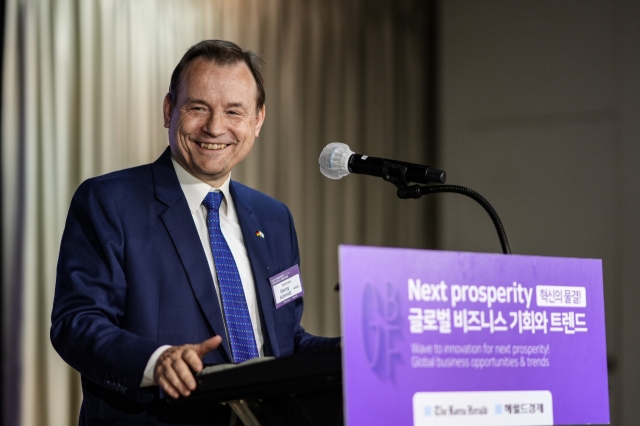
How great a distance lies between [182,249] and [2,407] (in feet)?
5.61

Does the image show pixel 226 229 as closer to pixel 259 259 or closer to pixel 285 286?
pixel 259 259

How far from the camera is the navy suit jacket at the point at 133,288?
175cm

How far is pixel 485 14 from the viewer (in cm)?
586

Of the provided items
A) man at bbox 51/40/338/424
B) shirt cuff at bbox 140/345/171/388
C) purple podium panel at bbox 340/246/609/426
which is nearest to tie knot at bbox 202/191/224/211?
man at bbox 51/40/338/424

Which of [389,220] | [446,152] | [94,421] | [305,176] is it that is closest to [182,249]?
[94,421]

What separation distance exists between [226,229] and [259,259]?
0.15m

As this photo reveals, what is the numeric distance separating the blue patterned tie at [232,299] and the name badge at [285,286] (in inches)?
5.5

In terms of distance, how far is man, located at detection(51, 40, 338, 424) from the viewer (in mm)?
1699

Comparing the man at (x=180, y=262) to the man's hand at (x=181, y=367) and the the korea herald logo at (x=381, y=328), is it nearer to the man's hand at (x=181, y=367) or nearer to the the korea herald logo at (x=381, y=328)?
the man's hand at (x=181, y=367)

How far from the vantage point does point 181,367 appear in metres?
1.43

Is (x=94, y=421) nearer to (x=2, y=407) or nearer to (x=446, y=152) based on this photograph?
(x=2, y=407)

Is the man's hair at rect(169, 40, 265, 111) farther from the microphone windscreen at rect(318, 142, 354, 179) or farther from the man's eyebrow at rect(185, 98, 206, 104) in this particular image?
the microphone windscreen at rect(318, 142, 354, 179)

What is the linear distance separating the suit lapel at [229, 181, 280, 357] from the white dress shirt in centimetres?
2

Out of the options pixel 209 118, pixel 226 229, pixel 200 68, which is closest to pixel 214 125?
pixel 209 118
